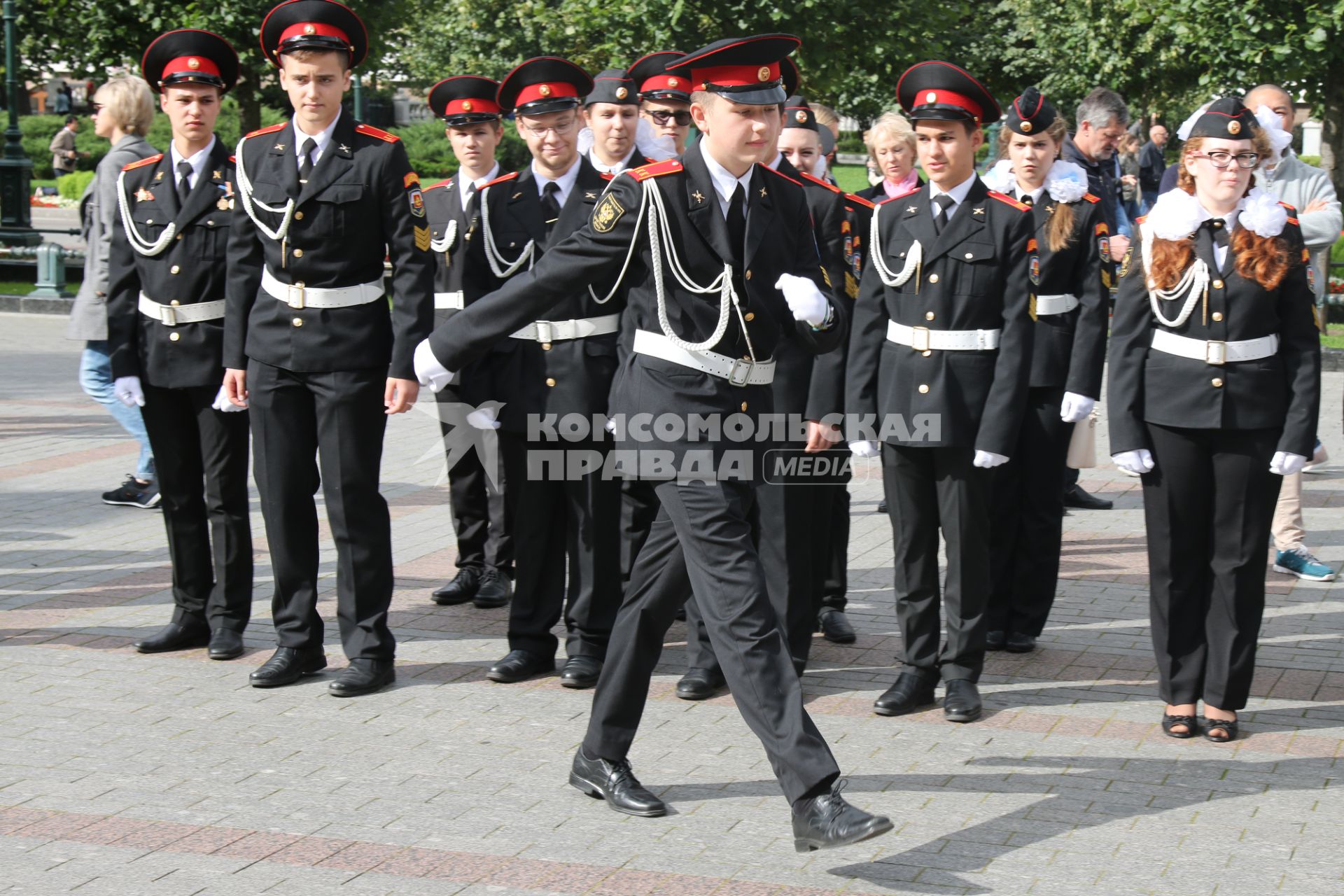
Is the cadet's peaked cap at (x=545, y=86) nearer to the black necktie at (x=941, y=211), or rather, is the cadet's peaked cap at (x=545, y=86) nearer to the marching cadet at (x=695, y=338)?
Answer: the black necktie at (x=941, y=211)

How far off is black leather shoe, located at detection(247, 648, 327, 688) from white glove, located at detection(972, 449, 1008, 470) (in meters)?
2.47

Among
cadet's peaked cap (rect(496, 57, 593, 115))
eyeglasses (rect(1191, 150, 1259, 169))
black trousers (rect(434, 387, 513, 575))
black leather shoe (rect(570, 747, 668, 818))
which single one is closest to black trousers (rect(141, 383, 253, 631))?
black trousers (rect(434, 387, 513, 575))

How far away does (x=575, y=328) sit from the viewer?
5.98 m

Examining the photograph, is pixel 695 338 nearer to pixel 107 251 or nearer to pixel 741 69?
pixel 741 69

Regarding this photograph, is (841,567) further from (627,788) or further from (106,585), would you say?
(106,585)

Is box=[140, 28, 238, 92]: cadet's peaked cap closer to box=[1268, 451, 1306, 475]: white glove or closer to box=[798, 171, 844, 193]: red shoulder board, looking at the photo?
box=[798, 171, 844, 193]: red shoulder board

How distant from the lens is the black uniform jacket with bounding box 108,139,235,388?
6.09 m

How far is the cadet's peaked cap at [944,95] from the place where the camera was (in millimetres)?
5477

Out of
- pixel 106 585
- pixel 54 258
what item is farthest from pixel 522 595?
pixel 54 258

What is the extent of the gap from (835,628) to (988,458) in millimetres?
1400

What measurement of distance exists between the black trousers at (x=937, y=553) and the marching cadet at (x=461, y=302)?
6.11 feet

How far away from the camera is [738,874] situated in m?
4.18

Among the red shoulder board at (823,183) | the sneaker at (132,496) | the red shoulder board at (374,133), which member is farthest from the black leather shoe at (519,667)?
the sneaker at (132,496)

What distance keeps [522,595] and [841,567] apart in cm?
153
